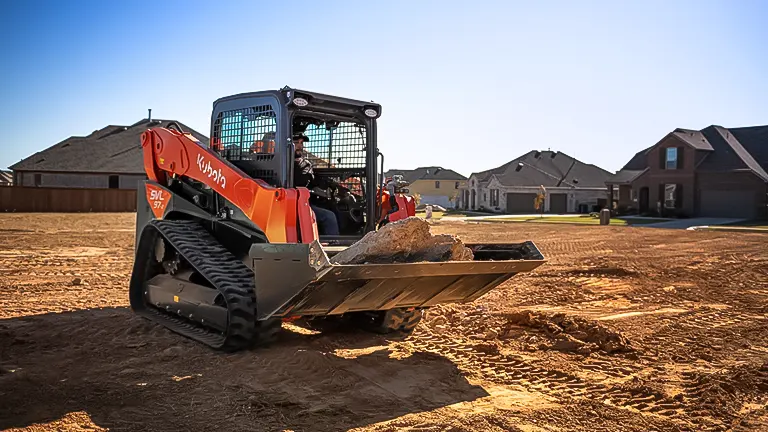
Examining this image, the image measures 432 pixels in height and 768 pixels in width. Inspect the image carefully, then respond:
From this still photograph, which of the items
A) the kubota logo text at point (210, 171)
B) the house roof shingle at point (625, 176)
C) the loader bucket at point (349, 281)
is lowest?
the loader bucket at point (349, 281)

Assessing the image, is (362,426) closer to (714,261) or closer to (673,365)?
(673,365)

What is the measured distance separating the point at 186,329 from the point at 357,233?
7.05ft

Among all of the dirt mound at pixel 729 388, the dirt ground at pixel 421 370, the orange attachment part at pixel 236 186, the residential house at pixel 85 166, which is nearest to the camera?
the dirt ground at pixel 421 370

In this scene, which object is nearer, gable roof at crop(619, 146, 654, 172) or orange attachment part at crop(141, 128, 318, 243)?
orange attachment part at crop(141, 128, 318, 243)

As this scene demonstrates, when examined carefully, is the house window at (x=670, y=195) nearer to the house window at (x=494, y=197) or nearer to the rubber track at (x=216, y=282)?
the house window at (x=494, y=197)

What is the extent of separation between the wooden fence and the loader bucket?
120 feet

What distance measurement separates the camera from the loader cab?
6.95m

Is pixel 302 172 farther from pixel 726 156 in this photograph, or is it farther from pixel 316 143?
pixel 726 156

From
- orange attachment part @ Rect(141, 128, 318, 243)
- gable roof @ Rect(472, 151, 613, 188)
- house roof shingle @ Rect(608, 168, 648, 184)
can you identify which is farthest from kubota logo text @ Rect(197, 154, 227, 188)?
gable roof @ Rect(472, 151, 613, 188)

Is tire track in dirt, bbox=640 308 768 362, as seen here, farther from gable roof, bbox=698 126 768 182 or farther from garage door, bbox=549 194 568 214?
garage door, bbox=549 194 568 214

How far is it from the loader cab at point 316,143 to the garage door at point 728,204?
39.2 m

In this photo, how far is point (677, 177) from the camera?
146 ft

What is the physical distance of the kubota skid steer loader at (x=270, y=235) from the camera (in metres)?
6.07

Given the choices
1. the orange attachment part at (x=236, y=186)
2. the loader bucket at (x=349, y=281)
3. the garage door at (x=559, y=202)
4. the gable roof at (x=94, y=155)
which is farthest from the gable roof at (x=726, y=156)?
the orange attachment part at (x=236, y=186)
